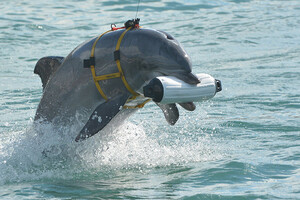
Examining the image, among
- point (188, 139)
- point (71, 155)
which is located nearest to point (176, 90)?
point (71, 155)

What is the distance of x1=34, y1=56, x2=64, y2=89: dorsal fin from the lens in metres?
8.27

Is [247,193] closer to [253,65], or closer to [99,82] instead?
[99,82]

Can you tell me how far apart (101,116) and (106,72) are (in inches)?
24.0

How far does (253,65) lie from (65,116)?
841 cm

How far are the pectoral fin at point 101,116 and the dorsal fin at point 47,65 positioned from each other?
115cm

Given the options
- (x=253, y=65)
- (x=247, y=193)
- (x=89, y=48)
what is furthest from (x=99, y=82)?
(x=253, y=65)

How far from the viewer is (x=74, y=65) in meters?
7.92

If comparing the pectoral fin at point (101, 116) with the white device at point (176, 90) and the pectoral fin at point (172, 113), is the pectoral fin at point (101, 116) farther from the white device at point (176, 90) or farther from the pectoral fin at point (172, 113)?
the pectoral fin at point (172, 113)

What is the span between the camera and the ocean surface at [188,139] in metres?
7.09

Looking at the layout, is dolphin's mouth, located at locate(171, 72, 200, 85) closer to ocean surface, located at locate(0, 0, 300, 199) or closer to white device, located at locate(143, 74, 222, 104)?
white device, located at locate(143, 74, 222, 104)

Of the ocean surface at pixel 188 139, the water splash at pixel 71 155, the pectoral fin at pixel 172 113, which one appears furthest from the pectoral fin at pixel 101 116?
the pectoral fin at pixel 172 113

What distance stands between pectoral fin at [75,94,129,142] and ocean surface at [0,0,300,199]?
0.61m

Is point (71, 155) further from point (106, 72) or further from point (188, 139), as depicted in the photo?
point (188, 139)

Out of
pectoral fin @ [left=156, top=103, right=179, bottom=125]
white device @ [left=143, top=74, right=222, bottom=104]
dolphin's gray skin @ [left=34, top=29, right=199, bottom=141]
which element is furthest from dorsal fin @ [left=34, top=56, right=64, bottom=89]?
white device @ [left=143, top=74, right=222, bottom=104]
